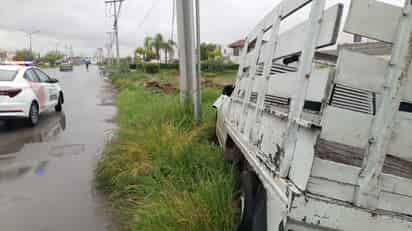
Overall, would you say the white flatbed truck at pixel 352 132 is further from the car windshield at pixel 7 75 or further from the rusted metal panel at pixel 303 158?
the car windshield at pixel 7 75

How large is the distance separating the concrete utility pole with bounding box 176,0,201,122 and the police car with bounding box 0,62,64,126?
13.7 feet

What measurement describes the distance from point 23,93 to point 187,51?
4.40m

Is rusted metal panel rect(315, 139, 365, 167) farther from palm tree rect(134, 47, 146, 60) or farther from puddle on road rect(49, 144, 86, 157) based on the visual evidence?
palm tree rect(134, 47, 146, 60)

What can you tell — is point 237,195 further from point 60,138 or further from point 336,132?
point 60,138

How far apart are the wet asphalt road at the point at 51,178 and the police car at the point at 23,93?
45cm

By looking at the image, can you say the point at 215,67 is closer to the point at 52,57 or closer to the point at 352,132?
the point at 352,132

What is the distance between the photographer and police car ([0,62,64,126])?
812 cm

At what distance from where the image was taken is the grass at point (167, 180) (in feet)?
9.54

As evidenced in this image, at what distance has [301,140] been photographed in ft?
5.70

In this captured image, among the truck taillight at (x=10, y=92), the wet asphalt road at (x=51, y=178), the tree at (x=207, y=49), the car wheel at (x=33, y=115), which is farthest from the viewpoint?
the tree at (x=207, y=49)

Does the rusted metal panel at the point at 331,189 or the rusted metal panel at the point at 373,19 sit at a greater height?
the rusted metal panel at the point at 373,19

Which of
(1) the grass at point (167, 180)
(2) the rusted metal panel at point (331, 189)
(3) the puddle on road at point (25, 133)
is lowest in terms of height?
(3) the puddle on road at point (25, 133)

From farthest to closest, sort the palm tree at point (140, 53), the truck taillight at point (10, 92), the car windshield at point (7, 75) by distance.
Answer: the palm tree at point (140, 53), the car windshield at point (7, 75), the truck taillight at point (10, 92)

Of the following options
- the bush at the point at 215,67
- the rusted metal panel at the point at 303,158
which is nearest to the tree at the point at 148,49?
the bush at the point at 215,67
